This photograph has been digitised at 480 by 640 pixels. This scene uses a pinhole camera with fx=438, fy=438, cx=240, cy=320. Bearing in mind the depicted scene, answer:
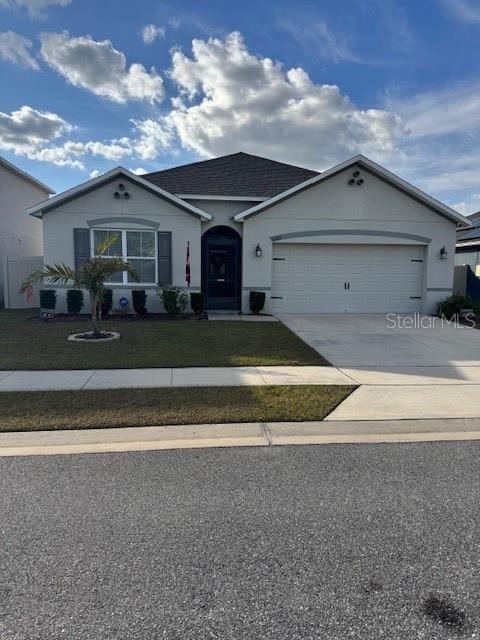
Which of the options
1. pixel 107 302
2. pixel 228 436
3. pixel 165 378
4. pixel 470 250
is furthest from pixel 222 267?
pixel 228 436

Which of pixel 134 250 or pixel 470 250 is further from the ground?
pixel 470 250

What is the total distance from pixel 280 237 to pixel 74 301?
7.15 m

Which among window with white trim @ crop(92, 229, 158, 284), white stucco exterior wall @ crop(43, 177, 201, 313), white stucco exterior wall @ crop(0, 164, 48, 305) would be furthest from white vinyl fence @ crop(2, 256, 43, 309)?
window with white trim @ crop(92, 229, 158, 284)

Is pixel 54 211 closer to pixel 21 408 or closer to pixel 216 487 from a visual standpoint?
pixel 21 408

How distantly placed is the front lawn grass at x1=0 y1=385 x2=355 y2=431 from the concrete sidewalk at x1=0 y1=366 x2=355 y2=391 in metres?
0.30

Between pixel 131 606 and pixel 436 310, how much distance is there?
15.5m

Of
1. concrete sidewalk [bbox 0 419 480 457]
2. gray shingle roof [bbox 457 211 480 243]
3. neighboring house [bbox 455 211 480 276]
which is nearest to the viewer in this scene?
concrete sidewalk [bbox 0 419 480 457]

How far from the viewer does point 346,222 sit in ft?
49.7

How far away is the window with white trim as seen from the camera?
47.6 feet

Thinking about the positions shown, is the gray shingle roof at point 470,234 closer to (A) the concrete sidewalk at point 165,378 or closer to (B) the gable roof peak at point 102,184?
(B) the gable roof peak at point 102,184

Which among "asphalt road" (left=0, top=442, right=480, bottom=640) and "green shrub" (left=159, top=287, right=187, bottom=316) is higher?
"green shrub" (left=159, top=287, right=187, bottom=316)

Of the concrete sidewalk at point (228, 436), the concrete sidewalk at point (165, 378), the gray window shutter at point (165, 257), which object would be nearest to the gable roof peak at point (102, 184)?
the gray window shutter at point (165, 257)

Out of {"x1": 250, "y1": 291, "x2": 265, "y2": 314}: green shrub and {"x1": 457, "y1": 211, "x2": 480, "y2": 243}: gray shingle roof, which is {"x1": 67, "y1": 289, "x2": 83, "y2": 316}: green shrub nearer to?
{"x1": 250, "y1": 291, "x2": 265, "y2": 314}: green shrub

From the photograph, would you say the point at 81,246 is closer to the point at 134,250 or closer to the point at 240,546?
the point at 134,250
